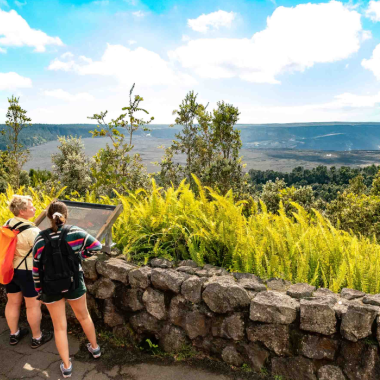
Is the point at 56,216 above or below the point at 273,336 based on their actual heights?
above

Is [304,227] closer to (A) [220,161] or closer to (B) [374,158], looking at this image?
(A) [220,161]

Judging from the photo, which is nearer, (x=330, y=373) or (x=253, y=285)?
(x=330, y=373)

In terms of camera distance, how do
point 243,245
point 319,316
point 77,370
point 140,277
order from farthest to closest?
point 243,245 < point 140,277 < point 77,370 < point 319,316

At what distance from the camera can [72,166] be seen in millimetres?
19594

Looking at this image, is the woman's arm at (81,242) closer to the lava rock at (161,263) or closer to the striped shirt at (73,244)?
the striped shirt at (73,244)

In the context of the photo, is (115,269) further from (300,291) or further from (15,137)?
(15,137)

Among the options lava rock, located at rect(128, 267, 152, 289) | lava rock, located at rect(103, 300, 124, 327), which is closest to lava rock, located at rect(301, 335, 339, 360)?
lava rock, located at rect(128, 267, 152, 289)

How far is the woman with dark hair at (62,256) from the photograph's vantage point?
10.2ft

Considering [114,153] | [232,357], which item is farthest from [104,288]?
[114,153]

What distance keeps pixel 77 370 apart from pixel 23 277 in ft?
4.16

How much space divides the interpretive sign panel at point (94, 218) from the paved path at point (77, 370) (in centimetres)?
137

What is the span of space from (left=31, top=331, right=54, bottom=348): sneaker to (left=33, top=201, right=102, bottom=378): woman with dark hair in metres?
0.74

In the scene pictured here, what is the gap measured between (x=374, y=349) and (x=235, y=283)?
1303mm

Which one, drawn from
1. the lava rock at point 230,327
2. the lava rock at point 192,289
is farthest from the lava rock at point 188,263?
the lava rock at point 230,327
